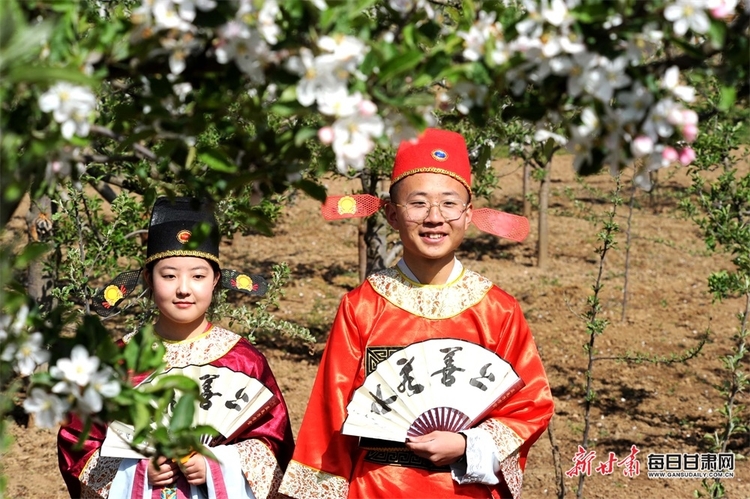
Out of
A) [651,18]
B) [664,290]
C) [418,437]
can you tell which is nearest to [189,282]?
[418,437]

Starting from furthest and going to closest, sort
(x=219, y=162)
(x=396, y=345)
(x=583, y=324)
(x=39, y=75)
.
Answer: (x=583, y=324) < (x=396, y=345) < (x=219, y=162) < (x=39, y=75)

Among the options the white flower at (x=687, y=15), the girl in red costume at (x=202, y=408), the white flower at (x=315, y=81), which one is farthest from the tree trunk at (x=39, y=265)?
the white flower at (x=687, y=15)

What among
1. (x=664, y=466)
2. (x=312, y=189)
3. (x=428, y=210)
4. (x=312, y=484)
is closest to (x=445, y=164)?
(x=428, y=210)

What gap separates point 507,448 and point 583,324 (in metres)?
6.40

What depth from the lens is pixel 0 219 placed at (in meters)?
1.56

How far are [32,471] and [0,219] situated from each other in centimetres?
497

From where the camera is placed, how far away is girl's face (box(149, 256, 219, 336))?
3289 millimetres

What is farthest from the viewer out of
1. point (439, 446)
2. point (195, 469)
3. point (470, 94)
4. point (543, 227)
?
point (543, 227)

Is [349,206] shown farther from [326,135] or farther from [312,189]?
[326,135]

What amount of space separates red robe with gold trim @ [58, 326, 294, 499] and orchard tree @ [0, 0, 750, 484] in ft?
5.03

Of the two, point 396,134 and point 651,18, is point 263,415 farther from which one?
point 651,18

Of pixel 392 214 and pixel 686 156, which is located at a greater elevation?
pixel 392 214

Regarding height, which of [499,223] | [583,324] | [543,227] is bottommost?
[499,223]

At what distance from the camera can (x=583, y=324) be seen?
9.33m
